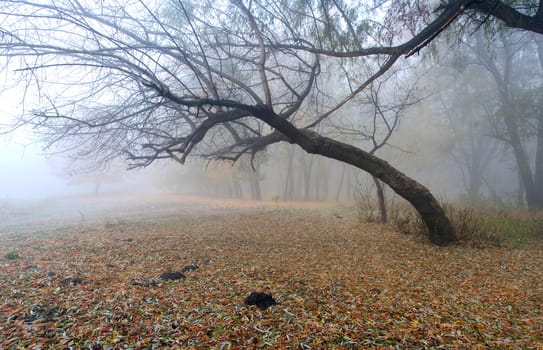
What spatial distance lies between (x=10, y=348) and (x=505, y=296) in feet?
14.4

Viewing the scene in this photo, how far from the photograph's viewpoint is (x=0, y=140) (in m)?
4.09

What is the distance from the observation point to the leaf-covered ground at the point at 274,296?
224 centimetres

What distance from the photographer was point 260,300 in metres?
2.83

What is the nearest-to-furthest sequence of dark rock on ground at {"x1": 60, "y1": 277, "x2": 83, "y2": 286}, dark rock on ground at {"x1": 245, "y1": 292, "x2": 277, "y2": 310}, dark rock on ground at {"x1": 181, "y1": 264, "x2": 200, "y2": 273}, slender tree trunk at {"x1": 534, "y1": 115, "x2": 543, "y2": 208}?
dark rock on ground at {"x1": 245, "y1": 292, "x2": 277, "y2": 310}
dark rock on ground at {"x1": 60, "y1": 277, "x2": 83, "y2": 286}
dark rock on ground at {"x1": 181, "y1": 264, "x2": 200, "y2": 273}
slender tree trunk at {"x1": 534, "y1": 115, "x2": 543, "y2": 208}

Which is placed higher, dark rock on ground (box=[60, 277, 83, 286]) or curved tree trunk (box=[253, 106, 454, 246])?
curved tree trunk (box=[253, 106, 454, 246])

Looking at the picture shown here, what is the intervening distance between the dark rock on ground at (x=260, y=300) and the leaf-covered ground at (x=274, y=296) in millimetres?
83

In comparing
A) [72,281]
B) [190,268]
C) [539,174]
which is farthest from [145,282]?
[539,174]

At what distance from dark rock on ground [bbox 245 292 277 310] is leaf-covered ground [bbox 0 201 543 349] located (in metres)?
0.08

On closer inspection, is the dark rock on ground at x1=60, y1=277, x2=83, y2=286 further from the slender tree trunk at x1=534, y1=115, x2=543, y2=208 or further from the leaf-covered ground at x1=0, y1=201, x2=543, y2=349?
the slender tree trunk at x1=534, y1=115, x2=543, y2=208

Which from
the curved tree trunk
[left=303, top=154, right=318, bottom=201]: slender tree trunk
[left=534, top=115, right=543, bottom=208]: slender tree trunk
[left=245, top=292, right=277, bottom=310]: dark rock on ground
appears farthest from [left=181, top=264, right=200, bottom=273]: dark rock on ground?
[left=303, top=154, right=318, bottom=201]: slender tree trunk

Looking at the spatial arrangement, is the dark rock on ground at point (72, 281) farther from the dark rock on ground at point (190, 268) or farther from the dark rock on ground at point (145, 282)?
the dark rock on ground at point (190, 268)

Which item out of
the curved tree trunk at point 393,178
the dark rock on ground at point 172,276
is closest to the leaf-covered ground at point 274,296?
the dark rock on ground at point 172,276

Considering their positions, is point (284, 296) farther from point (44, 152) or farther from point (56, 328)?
point (44, 152)

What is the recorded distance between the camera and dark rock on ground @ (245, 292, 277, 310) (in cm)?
279
